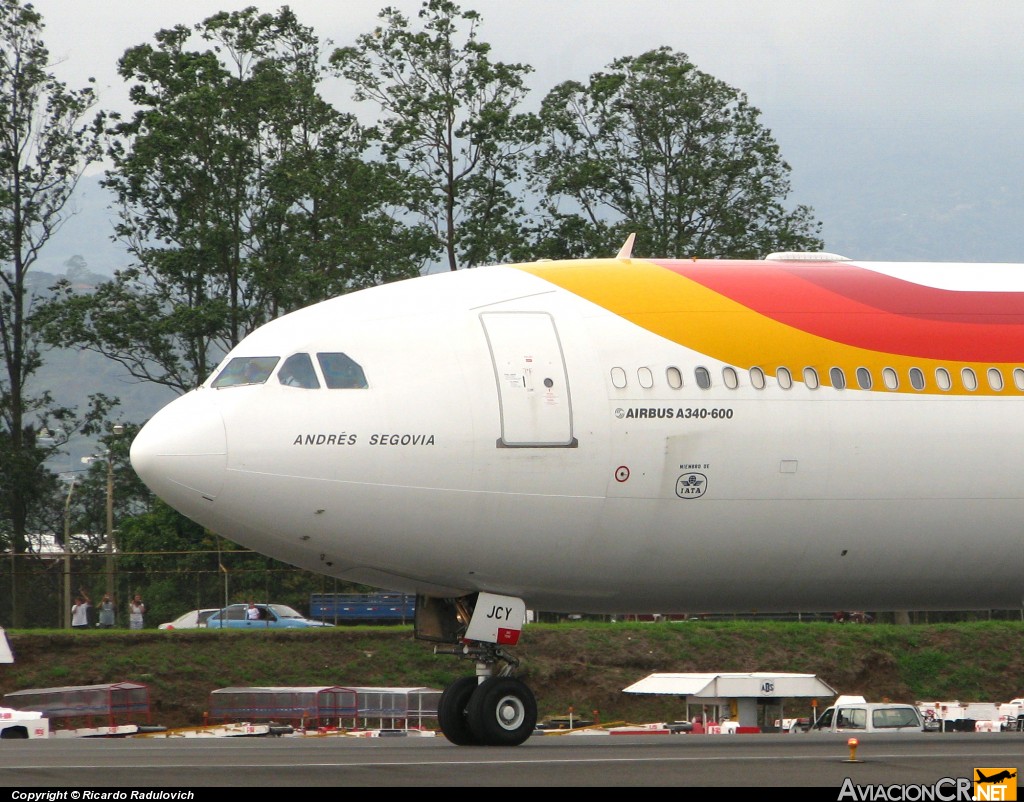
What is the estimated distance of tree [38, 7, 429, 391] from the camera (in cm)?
5138

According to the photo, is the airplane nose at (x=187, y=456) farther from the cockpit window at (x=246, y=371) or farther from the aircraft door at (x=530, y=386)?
the aircraft door at (x=530, y=386)

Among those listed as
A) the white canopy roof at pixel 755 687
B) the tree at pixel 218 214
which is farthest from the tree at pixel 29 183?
the white canopy roof at pixel 755 687

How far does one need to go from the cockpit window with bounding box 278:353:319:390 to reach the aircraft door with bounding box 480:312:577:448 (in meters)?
1.92

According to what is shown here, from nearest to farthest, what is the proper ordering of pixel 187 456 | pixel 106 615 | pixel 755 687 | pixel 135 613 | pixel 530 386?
pixel 187 456 → pixel 530 386 → pixel 755 687 → pixel 106 615 → pixel 135 613

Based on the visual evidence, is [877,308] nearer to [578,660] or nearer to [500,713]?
[500,713]

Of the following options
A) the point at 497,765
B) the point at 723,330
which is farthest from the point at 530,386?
the point at 497,765

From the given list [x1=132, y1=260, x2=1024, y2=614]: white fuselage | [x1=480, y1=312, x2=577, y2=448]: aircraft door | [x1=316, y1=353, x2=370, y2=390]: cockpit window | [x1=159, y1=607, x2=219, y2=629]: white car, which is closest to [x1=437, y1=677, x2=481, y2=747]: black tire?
[x1=132, y1=260, x2=1024, y2=614]: white fuselage

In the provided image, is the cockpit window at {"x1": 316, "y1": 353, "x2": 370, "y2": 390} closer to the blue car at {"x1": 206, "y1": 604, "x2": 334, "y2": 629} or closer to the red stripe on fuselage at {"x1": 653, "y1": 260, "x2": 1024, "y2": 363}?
the red stripe on fuselage at {"x1": 653, "y1": 260, "x2": 1024, "y2": 363}

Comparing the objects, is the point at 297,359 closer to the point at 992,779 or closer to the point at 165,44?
the point at 992,779

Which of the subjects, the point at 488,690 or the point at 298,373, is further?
the point at 488,690

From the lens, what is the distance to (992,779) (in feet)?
41.9

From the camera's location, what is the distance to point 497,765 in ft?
48.8

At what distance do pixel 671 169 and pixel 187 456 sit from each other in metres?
40.0

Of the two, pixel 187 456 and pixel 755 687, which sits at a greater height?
pixel 187 456
